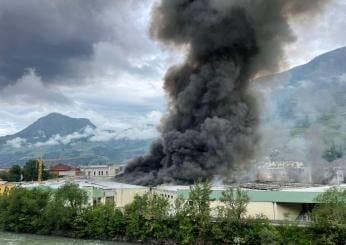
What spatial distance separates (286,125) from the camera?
15338 cm

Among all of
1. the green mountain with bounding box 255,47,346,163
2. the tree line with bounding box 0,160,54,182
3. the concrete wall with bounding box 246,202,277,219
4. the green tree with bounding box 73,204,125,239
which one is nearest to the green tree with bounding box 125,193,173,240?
the green tree with bounding box 73,204,125,239

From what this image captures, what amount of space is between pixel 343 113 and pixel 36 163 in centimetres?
11255

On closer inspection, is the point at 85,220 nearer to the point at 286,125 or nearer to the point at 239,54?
the point at 239,54

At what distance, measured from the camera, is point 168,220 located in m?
31.8

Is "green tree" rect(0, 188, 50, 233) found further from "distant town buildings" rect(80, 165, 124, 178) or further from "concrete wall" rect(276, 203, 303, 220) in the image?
"distant town buildings" rect(80, 165, 124, 178)

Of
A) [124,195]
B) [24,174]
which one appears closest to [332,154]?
[124,195]

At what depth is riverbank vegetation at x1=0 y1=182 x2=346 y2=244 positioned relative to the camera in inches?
1083

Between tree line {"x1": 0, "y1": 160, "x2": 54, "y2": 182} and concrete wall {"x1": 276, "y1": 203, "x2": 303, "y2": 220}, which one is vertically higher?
tree line {"x1": 0, "y1": 160, "x2": 54, "y2": 182}

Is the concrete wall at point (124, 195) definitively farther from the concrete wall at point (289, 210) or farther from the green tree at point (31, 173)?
the green tree at point (31, 173)

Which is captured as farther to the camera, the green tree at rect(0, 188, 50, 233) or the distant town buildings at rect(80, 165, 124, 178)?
the distant town buildings at rect(80, 165, 124, 178)

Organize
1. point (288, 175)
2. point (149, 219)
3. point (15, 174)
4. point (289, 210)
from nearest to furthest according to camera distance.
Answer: point (149, 219)
point (289, 210)
point (288, 175)
point (15, 174)

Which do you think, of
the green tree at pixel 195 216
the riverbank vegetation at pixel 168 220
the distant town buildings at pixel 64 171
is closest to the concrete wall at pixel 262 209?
the riverbank vegetation at pixel 168 220

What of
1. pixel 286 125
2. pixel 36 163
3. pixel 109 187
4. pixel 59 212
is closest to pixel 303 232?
pixel 59 212

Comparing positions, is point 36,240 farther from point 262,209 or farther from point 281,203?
point 281,203
